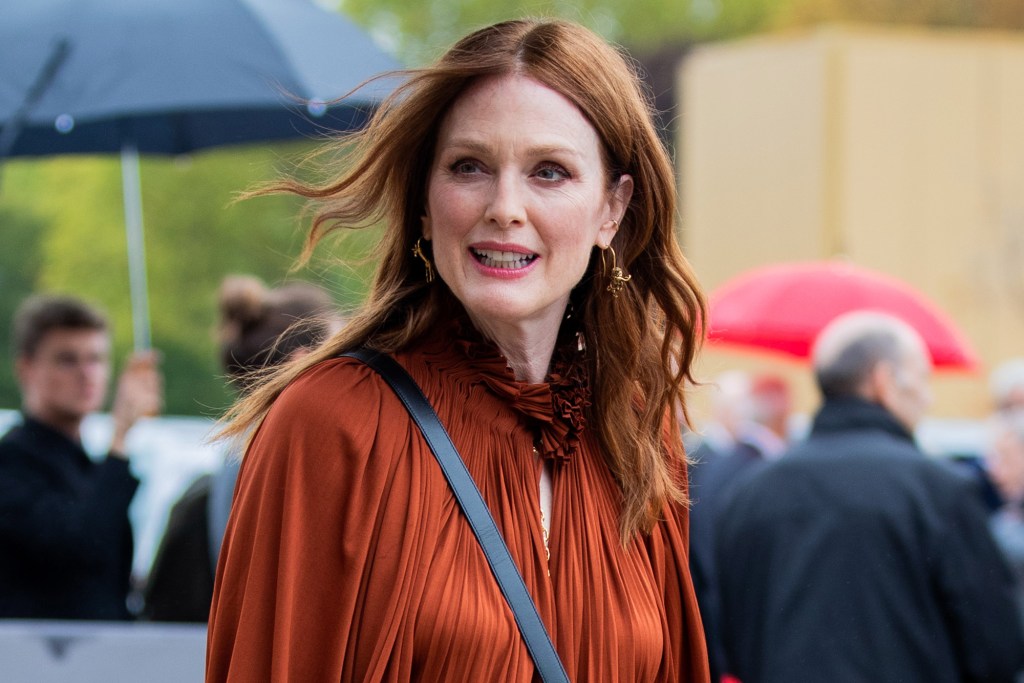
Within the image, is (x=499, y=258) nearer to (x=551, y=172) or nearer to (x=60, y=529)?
(x=551, y=172)

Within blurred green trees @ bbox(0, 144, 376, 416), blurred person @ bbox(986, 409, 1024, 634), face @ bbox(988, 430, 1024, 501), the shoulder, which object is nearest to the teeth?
the shoulder

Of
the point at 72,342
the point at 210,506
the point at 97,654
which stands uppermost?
the point at 72,342

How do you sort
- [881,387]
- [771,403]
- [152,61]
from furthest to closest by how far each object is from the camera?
[771,403] → [881,387] → [152,61]

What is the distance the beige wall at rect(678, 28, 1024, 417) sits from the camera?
39.7 ft

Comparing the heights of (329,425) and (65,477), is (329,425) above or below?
above

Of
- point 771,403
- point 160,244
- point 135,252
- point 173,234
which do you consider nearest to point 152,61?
point 135,252

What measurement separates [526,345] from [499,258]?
22cm

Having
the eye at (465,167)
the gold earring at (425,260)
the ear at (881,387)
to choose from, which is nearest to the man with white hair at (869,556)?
the ear at (881,387)

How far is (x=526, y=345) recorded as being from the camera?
267cm

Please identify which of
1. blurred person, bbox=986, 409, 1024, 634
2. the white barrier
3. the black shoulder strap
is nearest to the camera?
the black shoulder strap

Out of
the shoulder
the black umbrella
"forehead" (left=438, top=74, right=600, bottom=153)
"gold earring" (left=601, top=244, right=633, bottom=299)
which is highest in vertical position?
the black umbrella

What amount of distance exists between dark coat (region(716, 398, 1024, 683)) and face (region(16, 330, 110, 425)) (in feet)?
7.14

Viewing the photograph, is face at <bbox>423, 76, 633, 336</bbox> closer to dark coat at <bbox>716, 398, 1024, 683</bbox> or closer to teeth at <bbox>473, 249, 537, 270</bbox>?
teeth at <bbox>473, 249, 537, 270</bbox>

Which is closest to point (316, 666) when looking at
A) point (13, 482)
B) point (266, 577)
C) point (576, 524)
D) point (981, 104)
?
point (266, 577)
